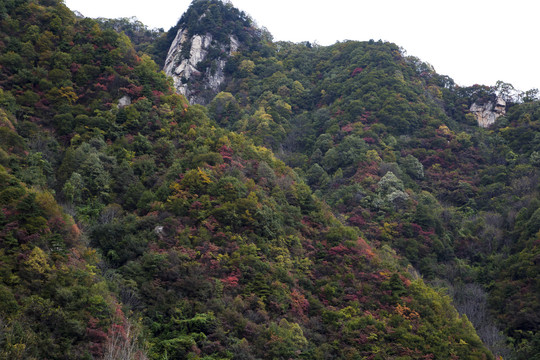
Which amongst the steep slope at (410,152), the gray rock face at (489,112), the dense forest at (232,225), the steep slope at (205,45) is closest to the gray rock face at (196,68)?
the steep slope at (205,45)

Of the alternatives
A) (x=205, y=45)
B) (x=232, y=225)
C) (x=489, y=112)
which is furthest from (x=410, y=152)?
(x=205, y=45)

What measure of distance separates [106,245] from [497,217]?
36350 mm

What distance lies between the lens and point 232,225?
3181cm

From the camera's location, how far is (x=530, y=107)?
203 feet

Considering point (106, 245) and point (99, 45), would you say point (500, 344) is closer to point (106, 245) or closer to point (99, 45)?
point (106, 245)

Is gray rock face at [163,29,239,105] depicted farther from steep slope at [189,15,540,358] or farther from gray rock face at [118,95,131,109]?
gray rock face at [118,95,131,109]

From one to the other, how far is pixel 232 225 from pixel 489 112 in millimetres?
52673

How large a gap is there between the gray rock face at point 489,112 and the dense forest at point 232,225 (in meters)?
6.34

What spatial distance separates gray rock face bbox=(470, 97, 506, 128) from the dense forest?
20.8ft

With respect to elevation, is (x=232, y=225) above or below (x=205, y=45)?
below

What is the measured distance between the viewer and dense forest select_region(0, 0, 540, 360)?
22.5m

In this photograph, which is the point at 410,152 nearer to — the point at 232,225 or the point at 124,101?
the point at 232,225

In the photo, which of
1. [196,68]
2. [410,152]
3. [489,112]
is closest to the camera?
[410,152]

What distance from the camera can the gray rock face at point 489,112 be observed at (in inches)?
2652
